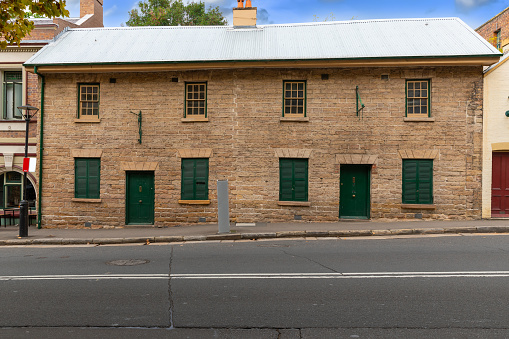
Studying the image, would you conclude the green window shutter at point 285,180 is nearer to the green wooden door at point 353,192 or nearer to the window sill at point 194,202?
the green wooden door at point 353,192

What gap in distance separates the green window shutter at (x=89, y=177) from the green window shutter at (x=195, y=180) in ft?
11.5

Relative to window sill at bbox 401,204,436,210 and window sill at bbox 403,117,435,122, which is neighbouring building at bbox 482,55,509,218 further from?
window sill at bbox 403,117,435,122

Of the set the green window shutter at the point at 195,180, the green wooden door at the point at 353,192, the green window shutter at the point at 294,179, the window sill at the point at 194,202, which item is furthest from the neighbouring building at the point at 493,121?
the green window shutter at the point at 195,180

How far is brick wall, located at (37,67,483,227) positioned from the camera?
14.1 metres

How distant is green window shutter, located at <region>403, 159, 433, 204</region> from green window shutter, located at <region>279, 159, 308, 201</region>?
12.5 ft

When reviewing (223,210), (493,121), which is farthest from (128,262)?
(493,121)

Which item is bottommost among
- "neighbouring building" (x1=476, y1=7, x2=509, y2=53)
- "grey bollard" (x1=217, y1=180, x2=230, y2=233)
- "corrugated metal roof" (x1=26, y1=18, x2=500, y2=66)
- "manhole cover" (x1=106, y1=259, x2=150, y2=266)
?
"manhole cover" (x1=106, y1=259, x2=150, y2=266)

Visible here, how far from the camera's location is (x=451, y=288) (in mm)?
5988

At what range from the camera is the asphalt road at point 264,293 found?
461 centimetres

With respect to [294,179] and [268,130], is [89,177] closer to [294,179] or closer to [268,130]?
[268,130]

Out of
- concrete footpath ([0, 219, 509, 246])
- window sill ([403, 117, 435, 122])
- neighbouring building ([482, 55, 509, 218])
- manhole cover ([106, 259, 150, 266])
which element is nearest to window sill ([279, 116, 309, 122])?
window sill ([403, 117, 435, 122])

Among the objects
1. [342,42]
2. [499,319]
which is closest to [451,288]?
[499,319]

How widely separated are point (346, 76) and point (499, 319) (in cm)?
1116

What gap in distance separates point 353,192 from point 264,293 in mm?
9605
